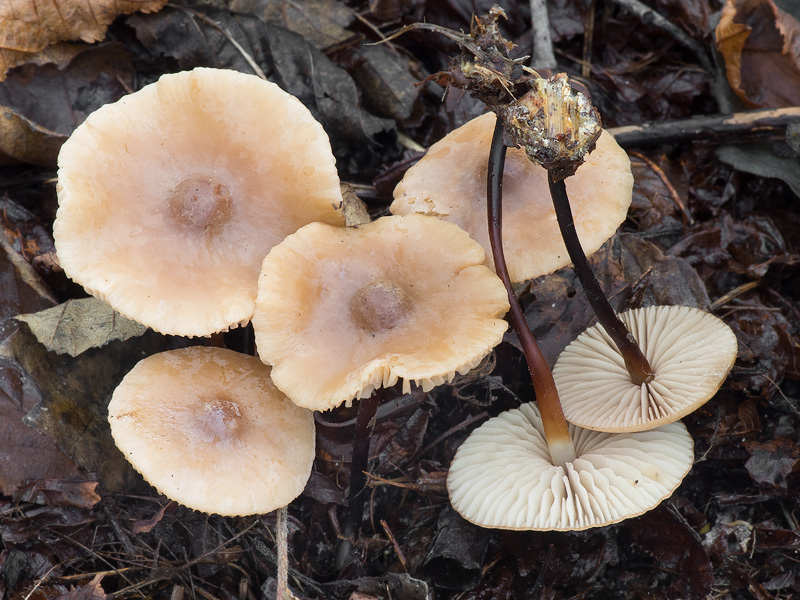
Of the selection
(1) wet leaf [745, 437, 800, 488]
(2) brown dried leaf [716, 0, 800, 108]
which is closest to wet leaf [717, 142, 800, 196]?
(2) brown dried leaf [716, 0, 800, 108]

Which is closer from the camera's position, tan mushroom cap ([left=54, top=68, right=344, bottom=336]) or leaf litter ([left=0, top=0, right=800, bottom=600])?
tan mushroom cap ([left=54, top=68, right=344, bottom=336])

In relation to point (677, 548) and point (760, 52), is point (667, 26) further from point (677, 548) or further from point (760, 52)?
point (677, 548)

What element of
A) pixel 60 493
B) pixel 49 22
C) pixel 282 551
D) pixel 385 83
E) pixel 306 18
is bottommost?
pixel 282 551

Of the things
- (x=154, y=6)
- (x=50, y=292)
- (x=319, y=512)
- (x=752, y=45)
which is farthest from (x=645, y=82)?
(x=50, y=292)

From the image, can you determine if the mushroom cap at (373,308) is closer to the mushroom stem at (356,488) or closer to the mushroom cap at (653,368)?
the mushroom stem at (356,488)

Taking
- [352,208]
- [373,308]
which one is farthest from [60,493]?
[352,208]

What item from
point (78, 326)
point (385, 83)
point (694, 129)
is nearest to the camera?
point (78, 326)

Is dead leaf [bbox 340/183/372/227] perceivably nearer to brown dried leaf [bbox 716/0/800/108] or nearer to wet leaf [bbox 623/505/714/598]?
wet leaf [bbox 623/505/714/598]

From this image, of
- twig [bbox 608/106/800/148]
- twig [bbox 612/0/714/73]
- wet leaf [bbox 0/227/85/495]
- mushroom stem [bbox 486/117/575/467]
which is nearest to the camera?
mushroom stem [bbox 486/117/575/467]
